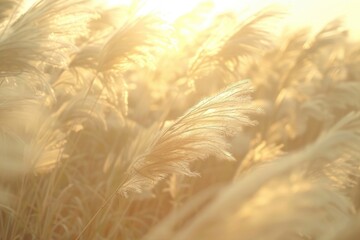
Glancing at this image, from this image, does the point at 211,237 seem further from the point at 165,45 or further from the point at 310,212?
the point at 165,45

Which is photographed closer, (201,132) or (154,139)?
(201,132)

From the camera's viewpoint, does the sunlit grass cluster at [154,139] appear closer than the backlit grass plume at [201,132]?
Yes

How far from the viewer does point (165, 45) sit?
3.34 m

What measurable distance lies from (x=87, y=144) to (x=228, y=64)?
1767 millimetres

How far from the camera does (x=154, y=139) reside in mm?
2270

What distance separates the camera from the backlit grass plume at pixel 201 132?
82.0 inches

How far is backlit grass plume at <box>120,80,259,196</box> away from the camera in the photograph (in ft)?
6.83

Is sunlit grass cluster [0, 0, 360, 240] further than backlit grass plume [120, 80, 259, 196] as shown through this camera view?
No

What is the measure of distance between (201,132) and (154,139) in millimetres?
218

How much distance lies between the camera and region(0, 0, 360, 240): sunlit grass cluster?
5.32 feet

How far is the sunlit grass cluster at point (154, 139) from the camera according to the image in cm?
162

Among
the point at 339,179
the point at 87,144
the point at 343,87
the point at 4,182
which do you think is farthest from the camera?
the point at 343,87

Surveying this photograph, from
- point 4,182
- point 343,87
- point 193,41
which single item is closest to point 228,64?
point 4,182

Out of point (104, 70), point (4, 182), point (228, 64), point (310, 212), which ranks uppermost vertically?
point (310, 212)
